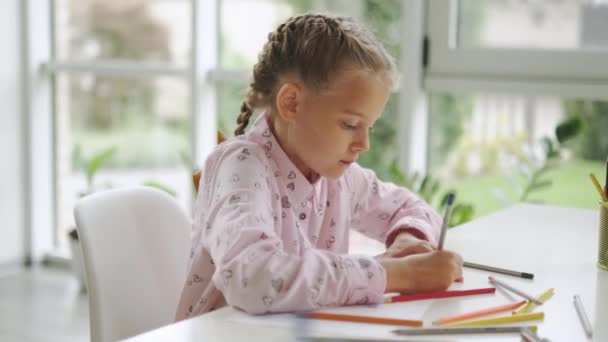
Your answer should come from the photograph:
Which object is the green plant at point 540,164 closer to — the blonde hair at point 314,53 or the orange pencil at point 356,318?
the blonde hair at point 314,53

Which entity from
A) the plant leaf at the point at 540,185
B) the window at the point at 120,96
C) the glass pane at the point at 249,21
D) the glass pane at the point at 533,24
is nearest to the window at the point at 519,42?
the glass pane at the point at 533,24

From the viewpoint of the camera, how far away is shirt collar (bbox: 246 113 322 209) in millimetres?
1338

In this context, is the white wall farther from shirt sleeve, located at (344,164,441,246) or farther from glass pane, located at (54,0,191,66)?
shirt sleeve, located at (344,164,441,246)

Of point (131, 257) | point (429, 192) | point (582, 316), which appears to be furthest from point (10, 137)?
point (582, 316)

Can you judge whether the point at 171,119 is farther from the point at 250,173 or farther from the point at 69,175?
the point at 250,173

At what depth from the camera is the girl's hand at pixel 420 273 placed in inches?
44.9

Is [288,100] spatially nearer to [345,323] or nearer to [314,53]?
[314,53]

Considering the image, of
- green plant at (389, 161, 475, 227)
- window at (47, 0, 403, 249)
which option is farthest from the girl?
window at (47, 0, 403, 249)

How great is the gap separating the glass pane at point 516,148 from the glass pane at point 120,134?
1.24 meters

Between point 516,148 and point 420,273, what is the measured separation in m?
1.79

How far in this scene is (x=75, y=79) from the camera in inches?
157

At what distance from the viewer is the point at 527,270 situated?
1.34 m

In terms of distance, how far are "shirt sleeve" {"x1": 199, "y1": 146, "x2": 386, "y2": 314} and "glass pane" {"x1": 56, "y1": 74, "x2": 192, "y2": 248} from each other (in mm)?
2468

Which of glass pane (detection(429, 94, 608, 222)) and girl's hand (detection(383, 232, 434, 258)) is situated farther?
glass pane (detection(429, 94, 608, 222))
